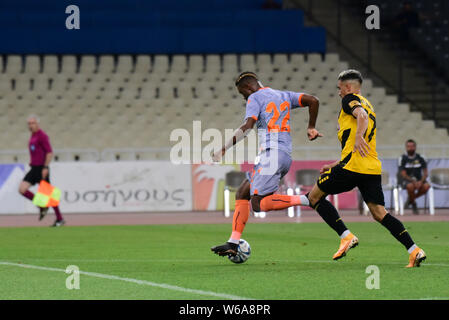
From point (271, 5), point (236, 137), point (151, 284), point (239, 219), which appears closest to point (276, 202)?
point (239, 219)

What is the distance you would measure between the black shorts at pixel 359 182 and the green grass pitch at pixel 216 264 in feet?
2.42

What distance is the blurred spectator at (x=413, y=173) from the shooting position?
75.0ft

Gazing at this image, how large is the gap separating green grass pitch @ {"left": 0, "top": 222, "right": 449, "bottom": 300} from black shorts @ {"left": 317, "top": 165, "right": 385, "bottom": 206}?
74 cm

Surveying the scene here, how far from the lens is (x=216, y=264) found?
34.7ft

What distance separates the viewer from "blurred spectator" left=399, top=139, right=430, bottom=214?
22875mm

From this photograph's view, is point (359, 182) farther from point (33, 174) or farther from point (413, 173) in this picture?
point (413, 173)

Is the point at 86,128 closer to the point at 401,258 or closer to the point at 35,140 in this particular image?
the point at 35,140

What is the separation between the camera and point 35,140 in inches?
734

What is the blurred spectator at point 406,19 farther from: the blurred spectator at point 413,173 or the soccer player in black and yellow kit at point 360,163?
the soccer player in black and yellow kit at point 360,163

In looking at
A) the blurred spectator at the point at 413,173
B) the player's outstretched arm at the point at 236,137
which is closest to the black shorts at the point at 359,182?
the player's outstretched arm at the point at 236,137

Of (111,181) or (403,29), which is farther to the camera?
(403,29)
